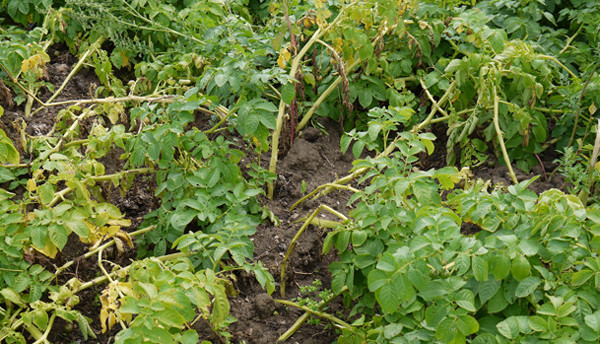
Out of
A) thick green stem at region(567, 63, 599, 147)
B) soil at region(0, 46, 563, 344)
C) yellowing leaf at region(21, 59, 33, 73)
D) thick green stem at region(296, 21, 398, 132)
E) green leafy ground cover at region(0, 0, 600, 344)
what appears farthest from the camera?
thick green stem at region(296, 21, 398, 132)

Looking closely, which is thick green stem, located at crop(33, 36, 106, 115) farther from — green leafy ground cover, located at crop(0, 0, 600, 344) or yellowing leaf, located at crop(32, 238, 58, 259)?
yellowing leaf, located at crop(32, 238, 58, 259)

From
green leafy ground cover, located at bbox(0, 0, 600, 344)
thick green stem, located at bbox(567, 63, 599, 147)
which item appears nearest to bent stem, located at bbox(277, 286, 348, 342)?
green leafy ground cover, located at bbox(0, 0, 600, 344)

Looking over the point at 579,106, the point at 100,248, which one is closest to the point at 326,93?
the point at 579,106

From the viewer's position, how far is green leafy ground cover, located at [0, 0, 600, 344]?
2438 mm

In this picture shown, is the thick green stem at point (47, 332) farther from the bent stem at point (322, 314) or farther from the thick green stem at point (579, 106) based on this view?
the thick green stem at point (579, 106)

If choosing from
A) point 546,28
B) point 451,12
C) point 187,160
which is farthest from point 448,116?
point 187,160

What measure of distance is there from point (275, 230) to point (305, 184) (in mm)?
334

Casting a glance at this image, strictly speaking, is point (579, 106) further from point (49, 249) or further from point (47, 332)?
point (47, 332)

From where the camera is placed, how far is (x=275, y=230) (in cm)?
338

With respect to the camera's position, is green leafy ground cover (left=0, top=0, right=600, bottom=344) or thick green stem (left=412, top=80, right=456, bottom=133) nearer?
green leafy ground cover (left=0, top=0, right=600, bottom=344)

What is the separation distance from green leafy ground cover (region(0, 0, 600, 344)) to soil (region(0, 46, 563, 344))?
24 millimetres

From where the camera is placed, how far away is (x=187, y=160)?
323 centimetres

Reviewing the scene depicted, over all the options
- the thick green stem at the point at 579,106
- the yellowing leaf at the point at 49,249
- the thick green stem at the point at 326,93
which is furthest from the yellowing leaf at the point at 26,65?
the thick green stem at the point at 579,106

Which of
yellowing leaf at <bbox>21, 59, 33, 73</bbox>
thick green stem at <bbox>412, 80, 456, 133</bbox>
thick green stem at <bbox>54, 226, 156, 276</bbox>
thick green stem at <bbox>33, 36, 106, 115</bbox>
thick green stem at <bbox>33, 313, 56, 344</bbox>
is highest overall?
yellowing leaf at <bbox>21, 59, 33, 73</bbox>
